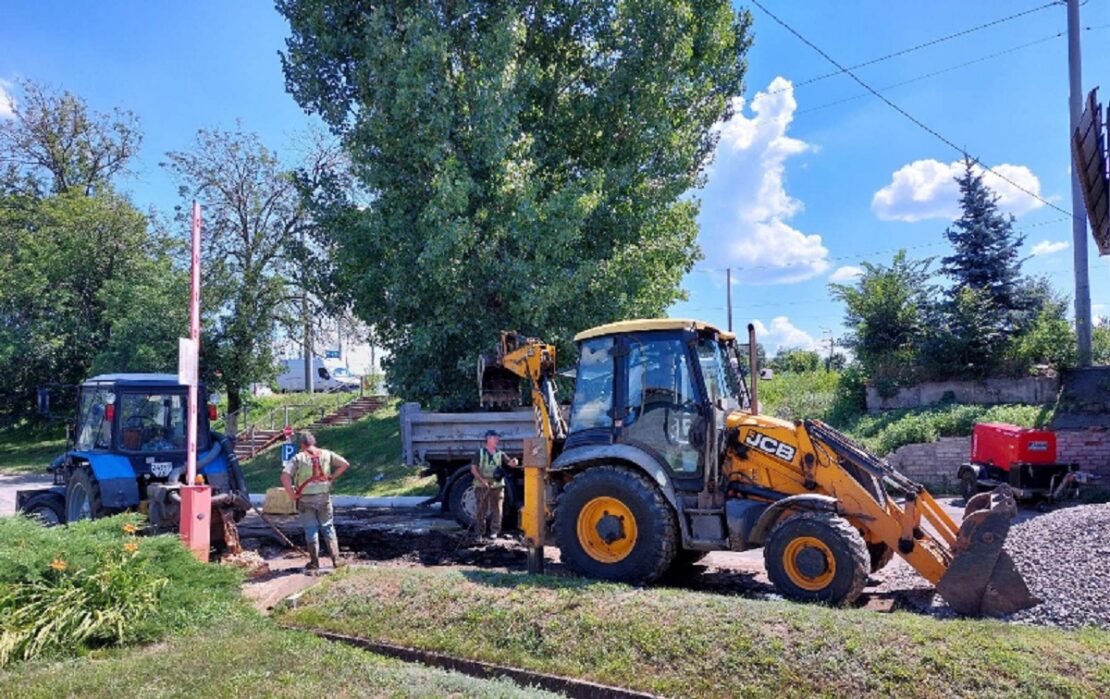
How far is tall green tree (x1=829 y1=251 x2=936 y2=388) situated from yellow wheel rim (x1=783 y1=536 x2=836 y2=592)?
46.0 feet

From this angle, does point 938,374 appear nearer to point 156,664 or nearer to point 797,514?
point 797,514

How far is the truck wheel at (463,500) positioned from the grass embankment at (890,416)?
Result: 362 inches

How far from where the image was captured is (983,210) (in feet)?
71.4

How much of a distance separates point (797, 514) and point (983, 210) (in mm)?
17897

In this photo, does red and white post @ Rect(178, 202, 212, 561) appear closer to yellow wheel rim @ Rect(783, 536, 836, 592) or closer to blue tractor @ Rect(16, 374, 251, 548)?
blue tractor @ Rect(16, 374, 251, 548)

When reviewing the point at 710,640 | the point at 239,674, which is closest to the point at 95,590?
the point at 239,674

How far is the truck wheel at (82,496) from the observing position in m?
10.7

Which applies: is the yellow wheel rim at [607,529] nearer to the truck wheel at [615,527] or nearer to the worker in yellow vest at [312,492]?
the truck wheel at [615,527]

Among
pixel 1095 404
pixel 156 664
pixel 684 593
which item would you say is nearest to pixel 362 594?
pixel 156 664

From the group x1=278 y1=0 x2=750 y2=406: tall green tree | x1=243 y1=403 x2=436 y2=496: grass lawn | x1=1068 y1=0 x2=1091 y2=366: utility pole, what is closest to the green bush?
x1=278 y1=0 x2=750 y2=406: tall green tree

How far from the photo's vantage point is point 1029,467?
13.9 m

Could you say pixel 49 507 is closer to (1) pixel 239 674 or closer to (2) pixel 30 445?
(1) pixel 239 674

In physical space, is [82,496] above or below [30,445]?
above

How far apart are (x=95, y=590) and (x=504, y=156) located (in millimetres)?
10983
